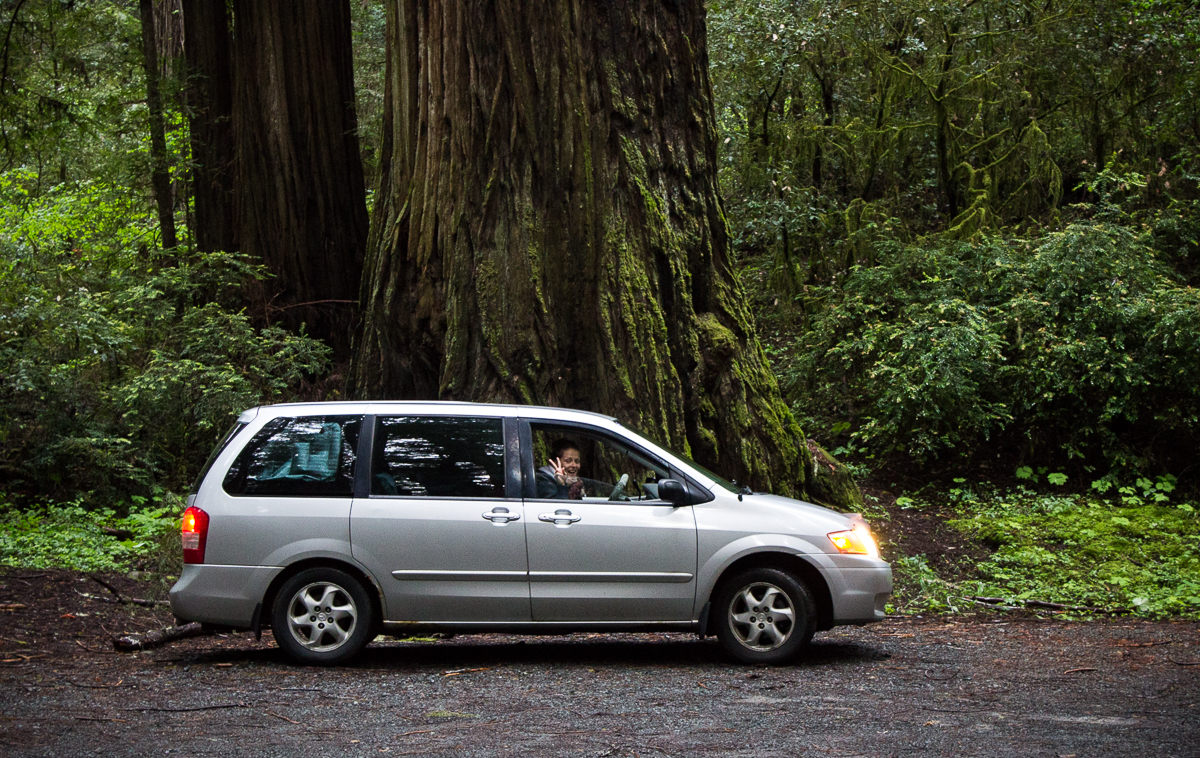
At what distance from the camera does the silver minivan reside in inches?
294

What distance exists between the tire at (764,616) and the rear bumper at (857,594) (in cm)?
16

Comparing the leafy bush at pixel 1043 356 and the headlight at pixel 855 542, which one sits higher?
the leafy bush at pixel 1043 356

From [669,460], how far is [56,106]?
30.4 ft

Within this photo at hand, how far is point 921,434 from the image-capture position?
14930 mm

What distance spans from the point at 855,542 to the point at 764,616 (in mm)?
738

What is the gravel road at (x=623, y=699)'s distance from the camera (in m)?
5.43

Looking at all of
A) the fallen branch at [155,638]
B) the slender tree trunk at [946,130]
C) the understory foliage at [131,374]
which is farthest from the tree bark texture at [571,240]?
the slender tree trunk at [946,130]

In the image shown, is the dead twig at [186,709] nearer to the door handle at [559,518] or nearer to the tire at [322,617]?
the tire at [322,617]

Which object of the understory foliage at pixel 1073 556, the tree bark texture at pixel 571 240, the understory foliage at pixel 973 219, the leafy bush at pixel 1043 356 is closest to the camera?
the understory foliage at pixel 1073 556

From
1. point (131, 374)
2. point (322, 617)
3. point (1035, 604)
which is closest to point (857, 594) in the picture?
point (322, 617)

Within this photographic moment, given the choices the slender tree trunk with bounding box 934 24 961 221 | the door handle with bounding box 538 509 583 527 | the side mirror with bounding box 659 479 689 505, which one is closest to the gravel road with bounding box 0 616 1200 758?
the door handle with bounding box 538 509 583 527

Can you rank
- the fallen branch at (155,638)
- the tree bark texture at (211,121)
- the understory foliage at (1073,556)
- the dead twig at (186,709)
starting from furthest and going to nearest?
1. the tree bark texture at (211,121)
2. the understory foliage at (1073,556)
3. the fallen branch at (155,638)
4. the dead twig at (186,709)

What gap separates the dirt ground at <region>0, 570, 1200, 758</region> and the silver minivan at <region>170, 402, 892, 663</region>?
30 cm

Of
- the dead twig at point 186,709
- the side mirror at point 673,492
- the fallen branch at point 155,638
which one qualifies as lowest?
the dead twig at point 186,709
